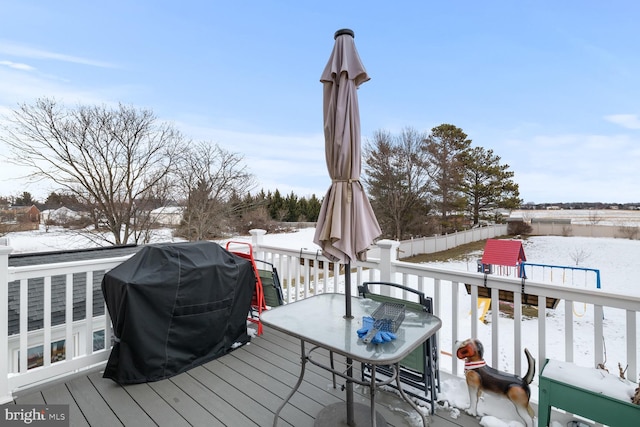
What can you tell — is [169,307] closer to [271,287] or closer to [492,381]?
[271,287]

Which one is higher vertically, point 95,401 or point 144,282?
point 144,282

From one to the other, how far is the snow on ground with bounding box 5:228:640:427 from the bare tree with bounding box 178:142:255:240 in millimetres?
1034

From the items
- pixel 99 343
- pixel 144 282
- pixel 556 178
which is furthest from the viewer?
pixel 556 178

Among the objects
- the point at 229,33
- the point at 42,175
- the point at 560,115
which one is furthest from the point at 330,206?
the point at 560,115

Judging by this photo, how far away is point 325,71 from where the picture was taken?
1797 mm

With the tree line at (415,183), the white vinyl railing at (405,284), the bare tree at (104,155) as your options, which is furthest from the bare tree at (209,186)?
the white vinyl railing at (405,284)

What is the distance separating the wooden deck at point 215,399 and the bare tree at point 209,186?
393 inches

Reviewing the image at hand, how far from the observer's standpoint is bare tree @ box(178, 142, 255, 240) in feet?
39.3

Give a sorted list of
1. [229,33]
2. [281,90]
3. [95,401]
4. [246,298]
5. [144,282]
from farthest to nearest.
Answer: [281,90] < [229,33] < [246,298] < [144,282] < [95,401]

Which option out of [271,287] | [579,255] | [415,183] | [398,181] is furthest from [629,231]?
[271,287]

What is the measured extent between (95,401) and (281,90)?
847cm

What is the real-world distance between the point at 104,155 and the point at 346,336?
40.6ft

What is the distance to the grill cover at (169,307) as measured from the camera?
2.21m

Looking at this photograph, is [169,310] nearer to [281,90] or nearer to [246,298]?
A: [246,298]
